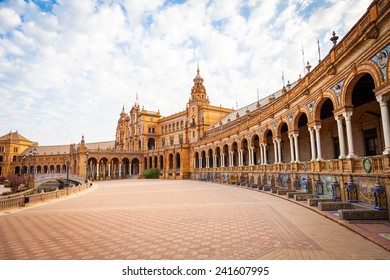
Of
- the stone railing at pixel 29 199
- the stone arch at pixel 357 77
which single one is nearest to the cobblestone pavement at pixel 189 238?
the stone railing at pixel 29 199

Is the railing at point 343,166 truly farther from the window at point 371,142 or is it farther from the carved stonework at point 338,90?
the window at point 371,142

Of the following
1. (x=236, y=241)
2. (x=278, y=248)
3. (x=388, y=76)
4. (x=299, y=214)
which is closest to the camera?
(x=278, y=248)

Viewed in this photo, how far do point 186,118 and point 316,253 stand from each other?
5207 centimetres

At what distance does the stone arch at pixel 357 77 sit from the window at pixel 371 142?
5395mm

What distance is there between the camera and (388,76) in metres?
6.95

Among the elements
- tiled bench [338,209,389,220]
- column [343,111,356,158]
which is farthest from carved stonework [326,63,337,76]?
tiled bench [338,209,389,220]

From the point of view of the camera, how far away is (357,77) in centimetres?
880

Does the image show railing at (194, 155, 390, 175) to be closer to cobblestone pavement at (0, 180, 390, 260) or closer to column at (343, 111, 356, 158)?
column at (343, 111, 356, 158)

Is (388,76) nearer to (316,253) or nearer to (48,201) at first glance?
(316,253)

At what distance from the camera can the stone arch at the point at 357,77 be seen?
748 cm

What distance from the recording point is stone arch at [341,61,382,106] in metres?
7.48

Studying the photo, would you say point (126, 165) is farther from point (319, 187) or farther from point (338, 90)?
point (338, 90)

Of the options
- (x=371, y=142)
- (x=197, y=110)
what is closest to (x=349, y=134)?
(x=371, y=142)
